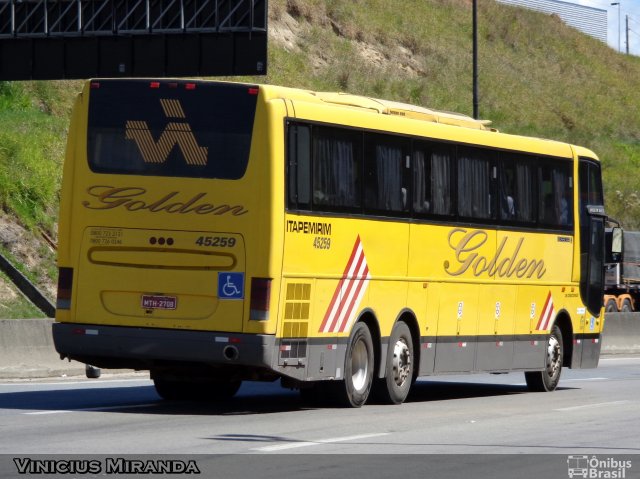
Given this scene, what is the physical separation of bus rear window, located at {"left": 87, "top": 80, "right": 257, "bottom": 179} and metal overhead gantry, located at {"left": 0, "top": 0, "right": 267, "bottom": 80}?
17595mm

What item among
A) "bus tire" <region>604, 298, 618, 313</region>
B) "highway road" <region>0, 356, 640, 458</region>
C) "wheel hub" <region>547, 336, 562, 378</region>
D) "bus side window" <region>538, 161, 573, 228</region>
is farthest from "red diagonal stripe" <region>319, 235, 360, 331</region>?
"bus tire" <region>604, 298, 618, 313</region>

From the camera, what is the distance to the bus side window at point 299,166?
16.7 meters

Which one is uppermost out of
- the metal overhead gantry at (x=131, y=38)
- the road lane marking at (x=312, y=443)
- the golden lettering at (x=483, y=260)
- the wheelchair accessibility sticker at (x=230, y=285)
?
the metal overhead gantry at (x=131, y=38)

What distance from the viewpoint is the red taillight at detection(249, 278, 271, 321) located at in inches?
635

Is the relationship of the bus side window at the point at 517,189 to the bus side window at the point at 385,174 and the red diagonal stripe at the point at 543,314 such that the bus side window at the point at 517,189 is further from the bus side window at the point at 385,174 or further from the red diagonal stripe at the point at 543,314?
the bus side window at the point at 385,174

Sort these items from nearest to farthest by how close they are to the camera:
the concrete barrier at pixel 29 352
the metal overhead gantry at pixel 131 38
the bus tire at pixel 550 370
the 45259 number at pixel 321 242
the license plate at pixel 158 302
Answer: the license plate at pixel 158 302, the 45259 number at pixel 321 242, the concrete barrier at pixel 29 352, the bus tire at pixel 550 370, the metal overhead gantry at pixel 131 38

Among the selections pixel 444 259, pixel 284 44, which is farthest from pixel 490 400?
pixel 284 44

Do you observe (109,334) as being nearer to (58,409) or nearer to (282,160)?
(58,409)

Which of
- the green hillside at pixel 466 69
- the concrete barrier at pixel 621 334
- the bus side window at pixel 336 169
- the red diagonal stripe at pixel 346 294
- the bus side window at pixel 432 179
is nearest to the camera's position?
the bus side window at pixel 336 169

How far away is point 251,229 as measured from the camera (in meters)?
16.3

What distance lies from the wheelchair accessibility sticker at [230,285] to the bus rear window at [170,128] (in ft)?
3.52

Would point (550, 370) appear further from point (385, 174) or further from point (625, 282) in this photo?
point (625, 282)
